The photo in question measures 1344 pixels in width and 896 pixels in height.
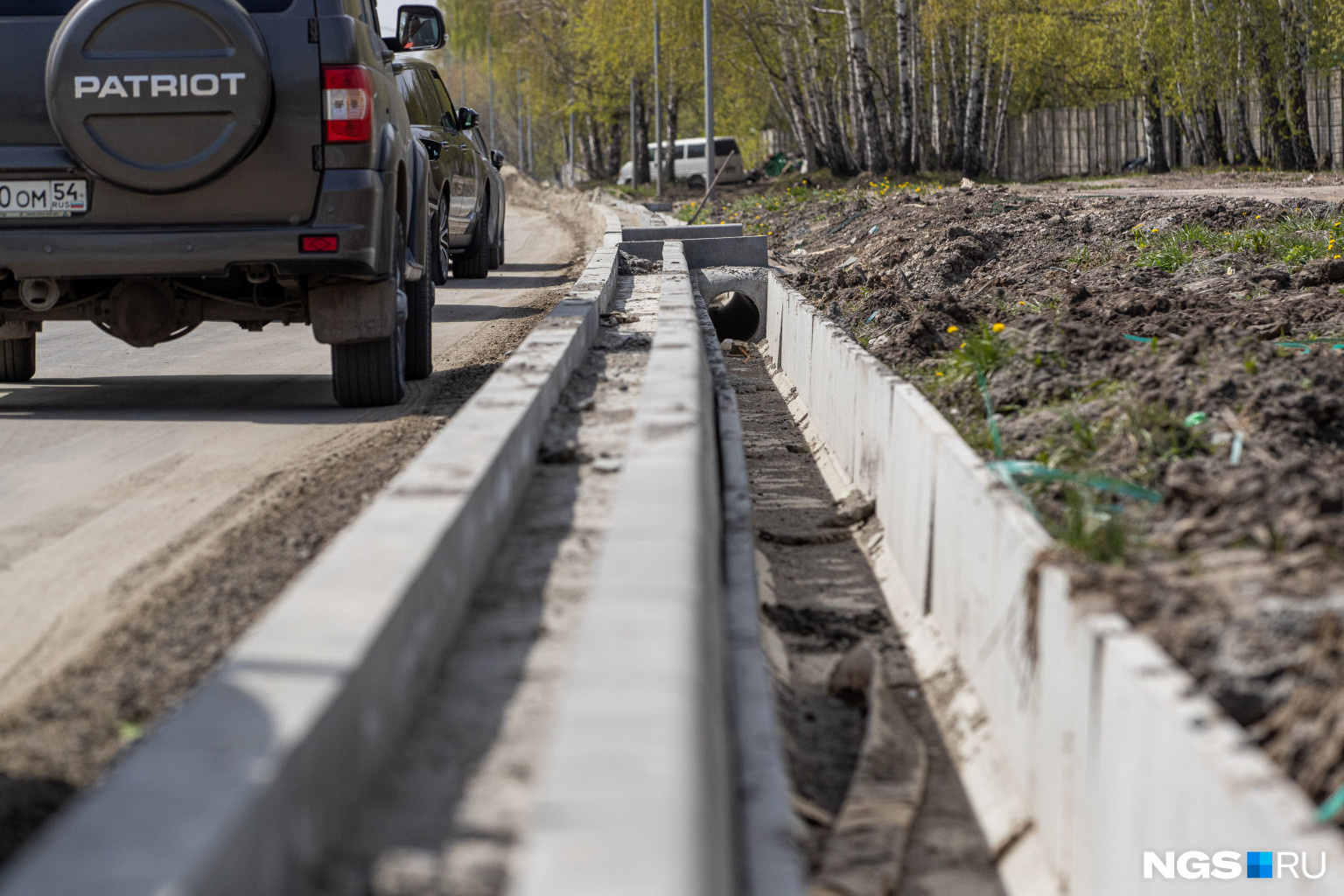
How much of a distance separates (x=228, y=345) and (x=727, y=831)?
781cm

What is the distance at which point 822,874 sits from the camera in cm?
295

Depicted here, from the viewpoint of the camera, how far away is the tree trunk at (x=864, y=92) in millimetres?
29719

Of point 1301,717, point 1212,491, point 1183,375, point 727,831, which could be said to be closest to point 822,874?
point 727,831

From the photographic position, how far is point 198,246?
6.05m

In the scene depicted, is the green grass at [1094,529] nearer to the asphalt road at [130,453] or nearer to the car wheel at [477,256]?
the asphalt road at [130,453]

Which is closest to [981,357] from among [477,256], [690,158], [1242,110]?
[477,256]

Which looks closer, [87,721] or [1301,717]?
[1301,717]

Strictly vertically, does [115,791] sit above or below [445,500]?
below

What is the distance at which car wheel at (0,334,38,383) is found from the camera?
299 inches

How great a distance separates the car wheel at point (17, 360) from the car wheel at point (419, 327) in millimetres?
2069

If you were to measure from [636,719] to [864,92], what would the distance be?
30174 mm

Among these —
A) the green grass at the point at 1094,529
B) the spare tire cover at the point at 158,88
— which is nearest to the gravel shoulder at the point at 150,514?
the spare tire cover at the point at 158,88

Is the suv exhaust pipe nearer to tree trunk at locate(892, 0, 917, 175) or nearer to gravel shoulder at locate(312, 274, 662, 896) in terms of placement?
gravel shoulder at locate(312, 274, 662, 896)

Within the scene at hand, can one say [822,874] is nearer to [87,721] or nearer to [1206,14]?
[87,721]
